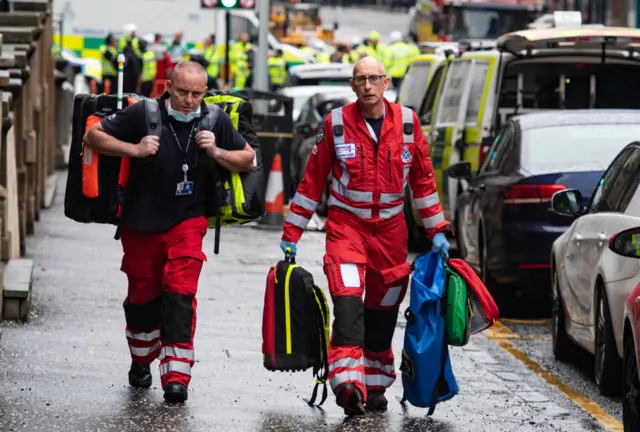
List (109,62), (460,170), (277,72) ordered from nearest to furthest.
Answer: (460,170) → (109,62) → (277,72)

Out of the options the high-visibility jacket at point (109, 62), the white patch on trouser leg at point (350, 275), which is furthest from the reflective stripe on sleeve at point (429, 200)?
the high-visibility jacket at point (109, 62)

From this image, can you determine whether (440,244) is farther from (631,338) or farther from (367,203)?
(631,338)

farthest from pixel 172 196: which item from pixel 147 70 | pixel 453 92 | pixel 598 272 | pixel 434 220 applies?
pixel 147 70

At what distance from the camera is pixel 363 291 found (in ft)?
29.6

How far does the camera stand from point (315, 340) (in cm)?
898

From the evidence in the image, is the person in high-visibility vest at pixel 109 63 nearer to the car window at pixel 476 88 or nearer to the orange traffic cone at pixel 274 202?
the orange traffic cone at pixel 274 202

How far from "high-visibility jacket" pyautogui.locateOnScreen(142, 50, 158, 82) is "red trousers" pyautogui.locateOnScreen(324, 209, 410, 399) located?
2764cm

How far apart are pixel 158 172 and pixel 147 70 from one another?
27.8 meters

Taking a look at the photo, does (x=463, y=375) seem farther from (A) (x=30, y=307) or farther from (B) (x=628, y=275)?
(A) (x=30, y=307)

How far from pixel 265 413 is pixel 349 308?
629mm

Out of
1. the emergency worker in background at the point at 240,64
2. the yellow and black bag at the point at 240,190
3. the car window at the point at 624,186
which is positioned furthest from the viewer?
the emergency worker in background at the point at 240,64

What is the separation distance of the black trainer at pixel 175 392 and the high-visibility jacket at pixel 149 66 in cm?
2787

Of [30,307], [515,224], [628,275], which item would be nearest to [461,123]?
[515,224]

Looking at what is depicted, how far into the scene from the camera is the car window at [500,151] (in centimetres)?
1377
